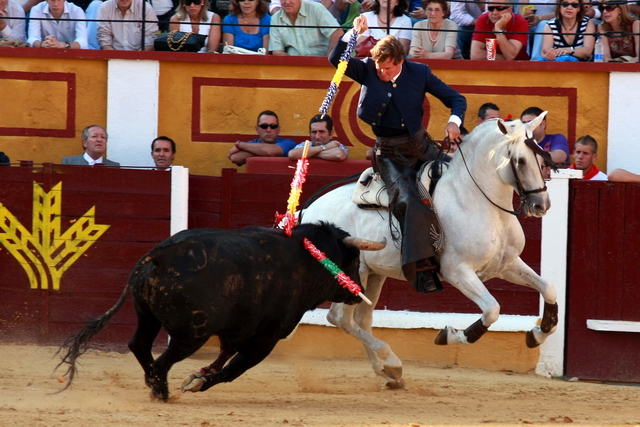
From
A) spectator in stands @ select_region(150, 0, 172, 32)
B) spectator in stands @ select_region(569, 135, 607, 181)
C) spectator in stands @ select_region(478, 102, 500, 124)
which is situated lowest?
spectator in stands @ select_region(569, 135, 607, 181)

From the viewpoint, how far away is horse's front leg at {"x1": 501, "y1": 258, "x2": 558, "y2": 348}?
5648mm

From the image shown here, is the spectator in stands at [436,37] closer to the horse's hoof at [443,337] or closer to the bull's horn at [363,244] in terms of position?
the bull's horn at [363,244]

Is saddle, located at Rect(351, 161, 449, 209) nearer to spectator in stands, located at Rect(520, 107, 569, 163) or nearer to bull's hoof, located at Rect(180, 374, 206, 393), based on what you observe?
bull's hoof, located at Rect(180, 374, 206, 393)

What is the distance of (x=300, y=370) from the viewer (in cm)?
696

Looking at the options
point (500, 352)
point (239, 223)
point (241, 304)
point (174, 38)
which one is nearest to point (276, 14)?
point (174, 38)

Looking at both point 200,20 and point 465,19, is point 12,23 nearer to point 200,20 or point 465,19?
point 200,20

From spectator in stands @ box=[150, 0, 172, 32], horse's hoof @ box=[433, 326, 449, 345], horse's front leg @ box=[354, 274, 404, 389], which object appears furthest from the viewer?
spectator in stands @ box=[150, 0, 172, 32]

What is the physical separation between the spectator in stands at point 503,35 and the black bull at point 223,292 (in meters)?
3.93

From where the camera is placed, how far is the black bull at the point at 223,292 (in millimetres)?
4875

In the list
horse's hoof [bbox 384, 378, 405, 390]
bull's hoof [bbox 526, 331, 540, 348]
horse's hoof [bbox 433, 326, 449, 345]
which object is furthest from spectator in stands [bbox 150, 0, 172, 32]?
bull's hoof [bbox 526, 331, 540, 348]

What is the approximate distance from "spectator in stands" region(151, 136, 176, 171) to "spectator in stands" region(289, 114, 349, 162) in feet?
3.69

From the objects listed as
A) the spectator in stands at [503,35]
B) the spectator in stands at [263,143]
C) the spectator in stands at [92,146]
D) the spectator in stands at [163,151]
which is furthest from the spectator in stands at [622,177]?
the spectator in stands at [92,146]

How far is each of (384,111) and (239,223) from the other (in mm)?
2122

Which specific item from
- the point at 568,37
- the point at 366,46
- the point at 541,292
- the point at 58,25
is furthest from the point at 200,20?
the point at 541,292
